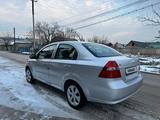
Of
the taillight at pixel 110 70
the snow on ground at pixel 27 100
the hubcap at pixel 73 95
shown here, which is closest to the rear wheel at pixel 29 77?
the snow on ground at pixel 27 100

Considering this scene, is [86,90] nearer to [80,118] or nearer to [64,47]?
[80,118]

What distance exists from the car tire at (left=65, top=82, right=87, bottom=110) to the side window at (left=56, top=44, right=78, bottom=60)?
66cm

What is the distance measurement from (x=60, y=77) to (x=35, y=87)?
1.93 meters

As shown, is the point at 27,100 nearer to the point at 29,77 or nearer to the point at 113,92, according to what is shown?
the point at 29,77

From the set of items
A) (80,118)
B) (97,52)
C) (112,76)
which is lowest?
(80,118)

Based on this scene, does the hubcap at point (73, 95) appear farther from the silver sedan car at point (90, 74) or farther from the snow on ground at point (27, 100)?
the snow on ground at point (27, 100)

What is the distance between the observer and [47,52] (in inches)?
230

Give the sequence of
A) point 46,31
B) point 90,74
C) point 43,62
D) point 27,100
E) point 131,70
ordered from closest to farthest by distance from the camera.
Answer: point 90,74
point 131,70
point 27,100
point 43,62
point 46,31

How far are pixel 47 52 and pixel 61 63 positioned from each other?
1.15 m

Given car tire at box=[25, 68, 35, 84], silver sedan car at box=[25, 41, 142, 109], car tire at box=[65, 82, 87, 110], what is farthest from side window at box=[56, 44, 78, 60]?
car tire at box=[25, 68, 35, 84]

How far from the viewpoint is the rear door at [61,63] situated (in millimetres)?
4609

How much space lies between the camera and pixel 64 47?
5.05 m

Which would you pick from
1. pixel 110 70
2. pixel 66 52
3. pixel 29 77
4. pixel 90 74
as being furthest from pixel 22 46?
pixel 110 70

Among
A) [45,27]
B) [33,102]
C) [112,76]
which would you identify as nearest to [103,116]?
[112,76]
